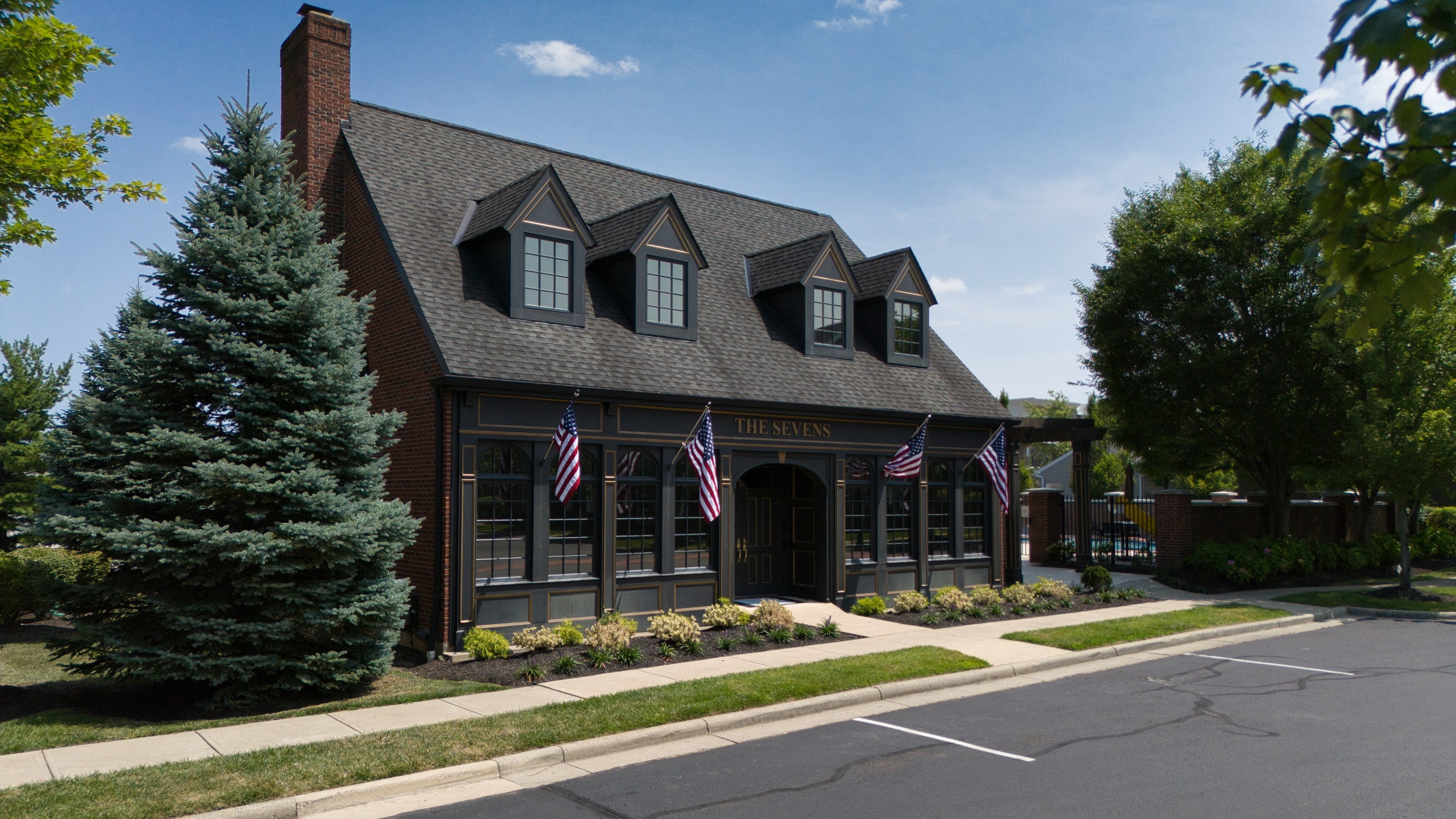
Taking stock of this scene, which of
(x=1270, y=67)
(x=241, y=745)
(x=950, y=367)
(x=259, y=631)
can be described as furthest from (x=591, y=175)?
(x=1270, y=67)

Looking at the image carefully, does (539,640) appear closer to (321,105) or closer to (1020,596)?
(1020,596)

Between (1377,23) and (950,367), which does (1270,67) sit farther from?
(950,367)

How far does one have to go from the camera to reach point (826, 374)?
1942 cm

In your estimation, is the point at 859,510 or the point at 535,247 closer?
the point at 535,247

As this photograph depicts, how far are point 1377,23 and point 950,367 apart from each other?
66.3 feet

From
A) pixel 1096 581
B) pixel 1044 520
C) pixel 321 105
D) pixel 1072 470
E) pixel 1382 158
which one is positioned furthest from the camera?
pixel 1044 520

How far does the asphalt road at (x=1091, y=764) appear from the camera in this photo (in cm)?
722

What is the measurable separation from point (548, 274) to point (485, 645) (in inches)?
252

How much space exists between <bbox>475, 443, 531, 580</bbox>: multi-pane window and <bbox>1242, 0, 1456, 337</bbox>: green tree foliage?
12.4 meters

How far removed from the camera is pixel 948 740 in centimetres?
943

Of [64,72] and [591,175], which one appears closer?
→ [64,72]

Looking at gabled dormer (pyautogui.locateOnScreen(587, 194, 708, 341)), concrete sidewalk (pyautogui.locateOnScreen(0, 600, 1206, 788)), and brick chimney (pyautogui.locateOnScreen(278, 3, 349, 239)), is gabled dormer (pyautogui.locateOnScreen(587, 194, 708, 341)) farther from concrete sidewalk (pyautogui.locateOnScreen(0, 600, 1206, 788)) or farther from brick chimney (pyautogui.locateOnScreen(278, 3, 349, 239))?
concrete sidewalk (pyautogui.locateOnScreen(0, 600, 1206, 788))

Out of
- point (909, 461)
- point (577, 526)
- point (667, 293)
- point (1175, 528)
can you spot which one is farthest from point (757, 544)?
point (1175, 528)

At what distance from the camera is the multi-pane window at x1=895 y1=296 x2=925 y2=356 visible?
21.5 m
